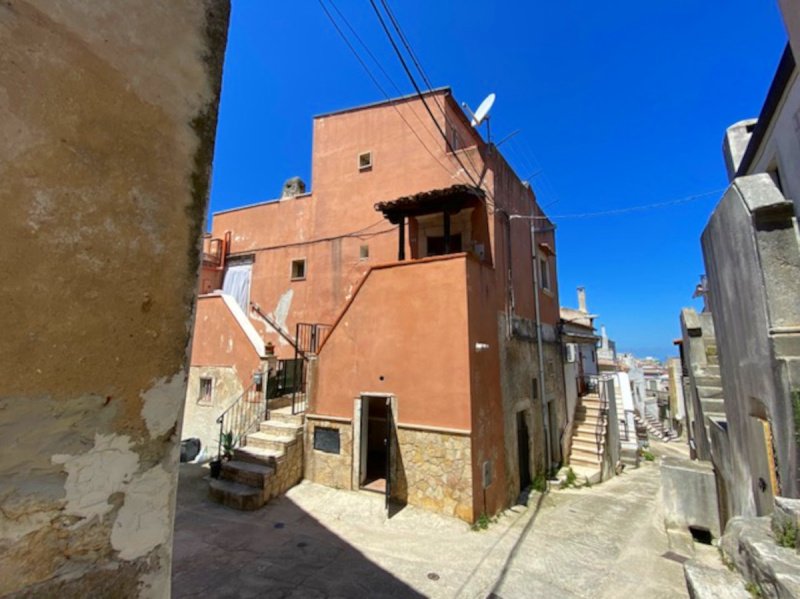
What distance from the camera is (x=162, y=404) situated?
5.91 feet

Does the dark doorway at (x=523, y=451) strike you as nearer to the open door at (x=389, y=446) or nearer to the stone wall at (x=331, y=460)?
the open door at (x=389, y=446)

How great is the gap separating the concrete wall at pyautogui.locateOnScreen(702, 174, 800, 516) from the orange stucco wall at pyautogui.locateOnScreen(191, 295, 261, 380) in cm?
1014

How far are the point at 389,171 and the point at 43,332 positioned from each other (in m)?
10.9

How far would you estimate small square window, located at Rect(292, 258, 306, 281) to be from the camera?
12.8 metres

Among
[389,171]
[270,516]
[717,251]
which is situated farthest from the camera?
[389,171]

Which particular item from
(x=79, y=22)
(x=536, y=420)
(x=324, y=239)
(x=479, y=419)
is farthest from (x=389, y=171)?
(x=79, y=22)

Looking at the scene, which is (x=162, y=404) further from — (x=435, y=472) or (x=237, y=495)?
(x=237, y=495)

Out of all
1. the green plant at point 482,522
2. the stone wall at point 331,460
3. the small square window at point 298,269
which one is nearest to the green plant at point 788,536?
the green plant at point 482,522

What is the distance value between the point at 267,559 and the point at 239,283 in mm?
10430

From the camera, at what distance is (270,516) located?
7.23 meters

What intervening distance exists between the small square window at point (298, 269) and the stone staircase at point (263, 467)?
197 inches

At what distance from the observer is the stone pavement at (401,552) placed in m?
5.25

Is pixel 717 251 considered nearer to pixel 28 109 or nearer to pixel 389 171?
pixel 28 109

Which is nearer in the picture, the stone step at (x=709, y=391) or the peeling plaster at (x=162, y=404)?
the peeling plaster at (x=162, y=404)
